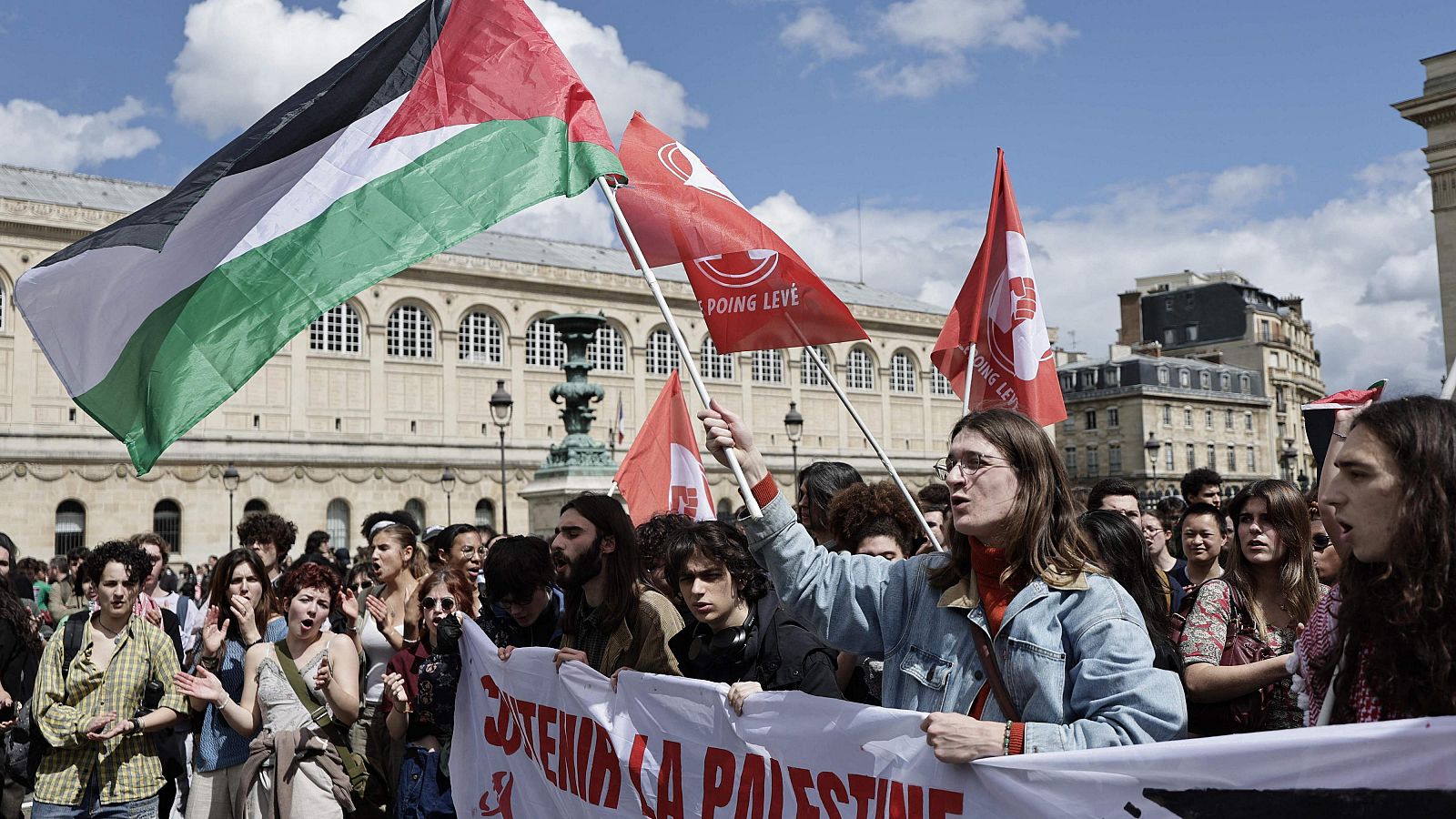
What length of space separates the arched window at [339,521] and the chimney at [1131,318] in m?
49.0

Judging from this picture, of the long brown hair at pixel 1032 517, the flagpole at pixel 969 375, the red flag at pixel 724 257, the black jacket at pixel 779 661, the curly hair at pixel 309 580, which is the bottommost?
the black jacket at pixel 779 661

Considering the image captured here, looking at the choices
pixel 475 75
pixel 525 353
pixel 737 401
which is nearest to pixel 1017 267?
pixel 475 75

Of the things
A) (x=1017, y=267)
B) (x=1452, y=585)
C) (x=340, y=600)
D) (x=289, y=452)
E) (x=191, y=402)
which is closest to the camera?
(x=1452, y=585)

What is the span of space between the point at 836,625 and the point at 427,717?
94.8 inches

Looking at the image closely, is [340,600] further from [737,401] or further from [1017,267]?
[737,401]

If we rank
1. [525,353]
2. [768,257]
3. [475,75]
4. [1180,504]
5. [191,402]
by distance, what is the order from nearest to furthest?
[191,402] < [475,75] < [768,257] < [1180,504] < [525,353]

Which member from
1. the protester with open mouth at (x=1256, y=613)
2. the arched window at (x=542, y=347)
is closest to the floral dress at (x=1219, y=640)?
the protester with open mouth at (x=1256, y=613)

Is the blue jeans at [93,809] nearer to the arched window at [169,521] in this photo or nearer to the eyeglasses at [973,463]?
the eyeglasses at [973,463]

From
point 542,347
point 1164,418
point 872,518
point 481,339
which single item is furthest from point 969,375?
point 1164,418

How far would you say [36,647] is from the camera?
559 cm

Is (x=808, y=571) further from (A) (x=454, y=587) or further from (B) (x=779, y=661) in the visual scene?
(A) (x=454, y=587)

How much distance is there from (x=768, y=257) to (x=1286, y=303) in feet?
248

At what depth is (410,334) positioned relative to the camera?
47.6m

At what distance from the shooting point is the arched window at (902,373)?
61156 millimetres
